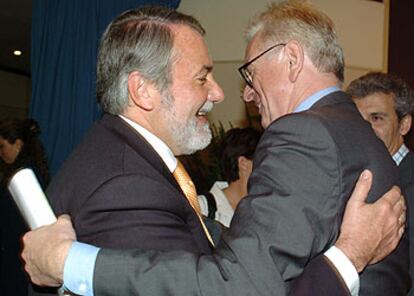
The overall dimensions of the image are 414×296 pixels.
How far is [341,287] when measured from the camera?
122cm

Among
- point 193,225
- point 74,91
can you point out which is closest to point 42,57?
point 74,91

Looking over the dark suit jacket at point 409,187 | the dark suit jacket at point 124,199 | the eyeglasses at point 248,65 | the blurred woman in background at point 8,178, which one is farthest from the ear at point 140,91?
the blurred woman in background at point 8,178

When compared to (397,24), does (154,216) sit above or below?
above

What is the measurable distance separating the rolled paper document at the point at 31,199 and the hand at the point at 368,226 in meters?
0.61

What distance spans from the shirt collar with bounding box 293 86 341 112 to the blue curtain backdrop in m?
2.48

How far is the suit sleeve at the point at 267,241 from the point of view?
116 cm

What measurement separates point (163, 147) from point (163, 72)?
0.19 metres

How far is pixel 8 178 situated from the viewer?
10.6ft

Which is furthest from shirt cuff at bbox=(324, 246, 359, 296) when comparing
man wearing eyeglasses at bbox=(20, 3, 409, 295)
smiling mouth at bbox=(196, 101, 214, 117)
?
smiling mouth at bbox=(196, 101, 214, 117)

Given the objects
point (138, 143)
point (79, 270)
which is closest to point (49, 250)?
point (79, 270)

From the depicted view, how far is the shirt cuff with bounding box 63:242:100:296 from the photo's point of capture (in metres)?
1.20

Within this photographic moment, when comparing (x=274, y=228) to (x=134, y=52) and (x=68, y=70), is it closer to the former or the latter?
(x=134, y=52)

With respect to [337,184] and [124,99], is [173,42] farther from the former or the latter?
[337,184]

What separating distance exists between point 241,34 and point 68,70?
155 centimetres
